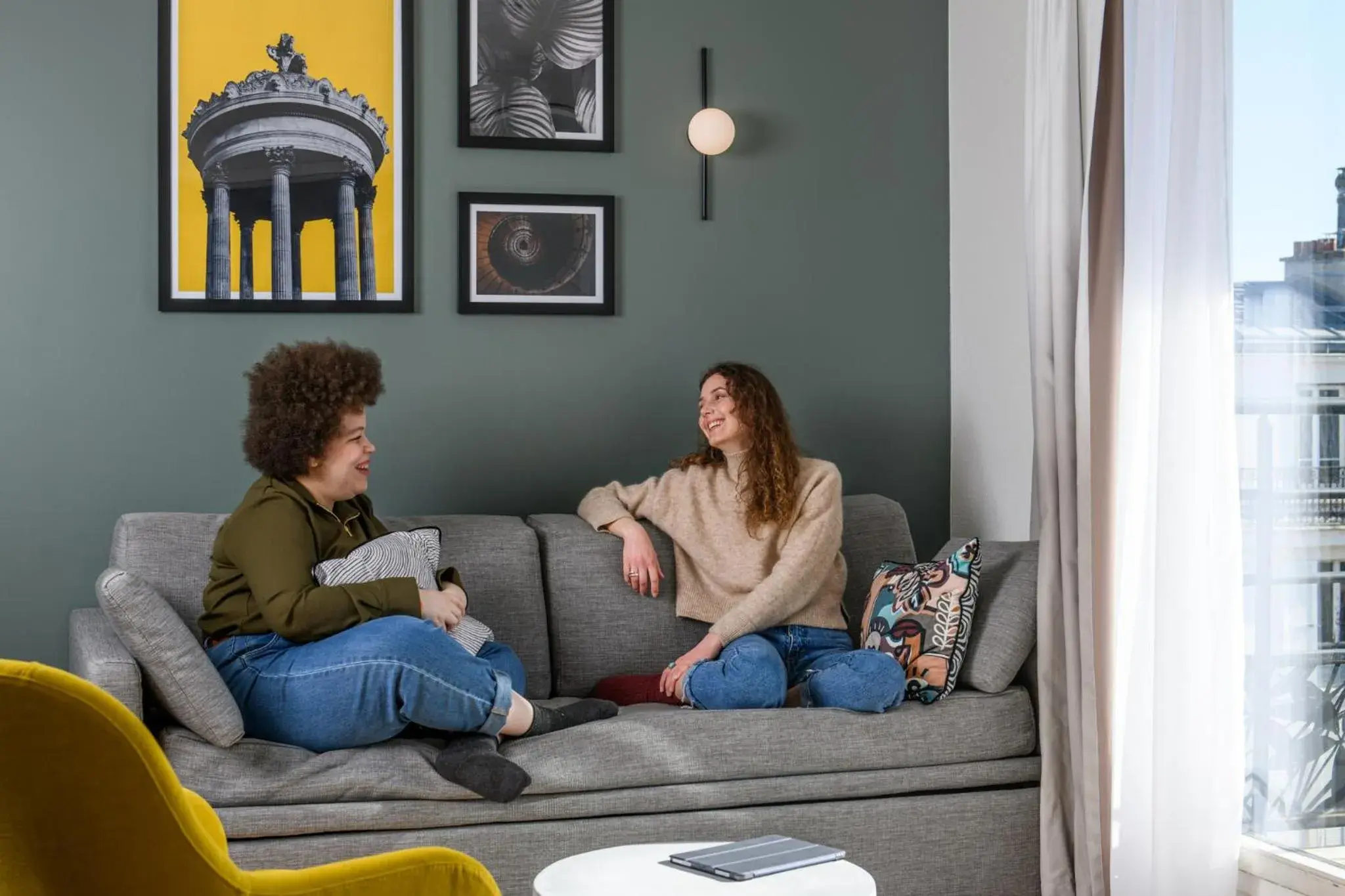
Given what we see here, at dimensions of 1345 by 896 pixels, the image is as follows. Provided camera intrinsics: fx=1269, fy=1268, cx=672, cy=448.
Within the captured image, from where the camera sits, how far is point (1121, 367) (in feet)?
8.67

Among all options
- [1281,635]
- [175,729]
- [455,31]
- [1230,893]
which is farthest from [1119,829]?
[455,31]

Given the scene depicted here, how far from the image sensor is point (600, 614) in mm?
3109

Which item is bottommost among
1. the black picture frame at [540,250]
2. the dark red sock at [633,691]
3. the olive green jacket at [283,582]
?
the dark red sock at [633,691]

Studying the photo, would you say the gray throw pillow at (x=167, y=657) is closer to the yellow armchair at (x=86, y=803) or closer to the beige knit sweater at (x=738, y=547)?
the yellow armchair at (x=86, y=803)

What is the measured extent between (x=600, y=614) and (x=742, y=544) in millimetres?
389

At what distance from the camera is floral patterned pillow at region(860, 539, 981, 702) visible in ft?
9.03

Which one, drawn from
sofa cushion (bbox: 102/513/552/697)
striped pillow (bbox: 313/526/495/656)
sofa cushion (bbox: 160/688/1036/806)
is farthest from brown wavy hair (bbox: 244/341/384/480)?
sofa cushion (bbox: 160/688/1036/806)

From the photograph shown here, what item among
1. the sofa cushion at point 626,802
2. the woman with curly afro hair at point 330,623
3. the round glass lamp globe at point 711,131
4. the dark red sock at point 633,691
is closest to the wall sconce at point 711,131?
the round glass lamp globe at point 711,131

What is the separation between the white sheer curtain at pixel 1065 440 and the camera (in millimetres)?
2652

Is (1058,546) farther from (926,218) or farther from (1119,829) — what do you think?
(926,218)

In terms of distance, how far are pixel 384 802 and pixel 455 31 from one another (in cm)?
215

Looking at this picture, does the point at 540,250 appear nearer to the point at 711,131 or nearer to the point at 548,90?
the point at 548,90

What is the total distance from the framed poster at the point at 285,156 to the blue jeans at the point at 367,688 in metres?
1.27

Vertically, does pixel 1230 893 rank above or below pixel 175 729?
below
